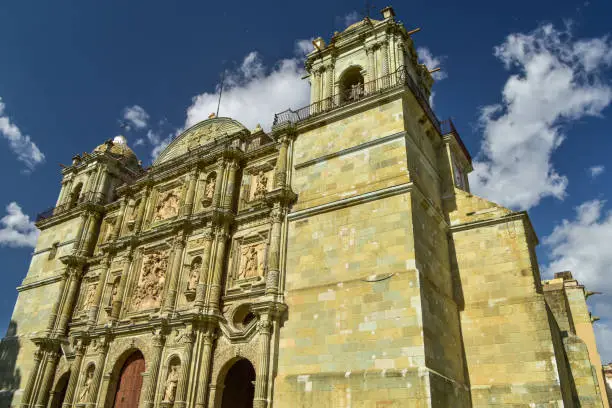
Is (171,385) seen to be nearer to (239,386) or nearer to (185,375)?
(185,375)

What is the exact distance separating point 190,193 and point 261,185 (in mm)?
3175

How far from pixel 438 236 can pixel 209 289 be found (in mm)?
7817

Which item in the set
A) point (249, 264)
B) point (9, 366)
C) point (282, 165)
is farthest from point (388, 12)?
point (9, 366)

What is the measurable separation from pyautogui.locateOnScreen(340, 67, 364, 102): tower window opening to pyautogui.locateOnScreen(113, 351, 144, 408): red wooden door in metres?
12.3

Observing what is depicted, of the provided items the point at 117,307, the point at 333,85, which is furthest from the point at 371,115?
the point at 117,307

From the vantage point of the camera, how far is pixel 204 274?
54.2 ft

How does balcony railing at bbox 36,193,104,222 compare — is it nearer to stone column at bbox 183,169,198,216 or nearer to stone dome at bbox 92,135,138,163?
stone dome at bbox 92,135,138,163

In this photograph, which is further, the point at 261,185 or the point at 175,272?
the point at 261,185

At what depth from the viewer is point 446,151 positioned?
1809 centimetres

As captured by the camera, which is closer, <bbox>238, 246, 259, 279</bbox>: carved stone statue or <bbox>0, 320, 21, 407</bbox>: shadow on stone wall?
<bbox>238, 246, 259, 279</bbox>: carved stone statue

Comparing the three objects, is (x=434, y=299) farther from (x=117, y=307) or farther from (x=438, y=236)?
(x=117, y=307)

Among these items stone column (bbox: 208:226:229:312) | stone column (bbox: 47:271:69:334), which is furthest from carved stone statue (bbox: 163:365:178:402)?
stone column (bbox: 47:271:69:334)

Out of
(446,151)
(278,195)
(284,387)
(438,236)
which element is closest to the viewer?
(284,387)

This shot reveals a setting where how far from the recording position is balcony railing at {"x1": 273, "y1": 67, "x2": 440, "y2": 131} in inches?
656
